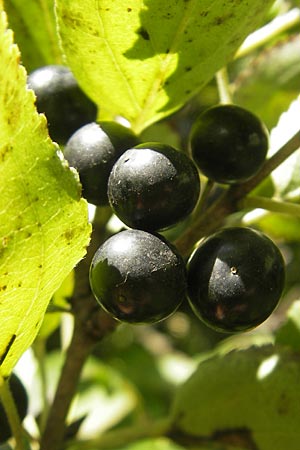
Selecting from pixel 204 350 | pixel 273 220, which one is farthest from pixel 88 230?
pixel 204 350

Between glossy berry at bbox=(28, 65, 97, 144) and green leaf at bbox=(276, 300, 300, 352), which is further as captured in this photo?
green leaf at bbox=(276, 300, 300, 352)

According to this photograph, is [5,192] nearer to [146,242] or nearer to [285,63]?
[146,242]

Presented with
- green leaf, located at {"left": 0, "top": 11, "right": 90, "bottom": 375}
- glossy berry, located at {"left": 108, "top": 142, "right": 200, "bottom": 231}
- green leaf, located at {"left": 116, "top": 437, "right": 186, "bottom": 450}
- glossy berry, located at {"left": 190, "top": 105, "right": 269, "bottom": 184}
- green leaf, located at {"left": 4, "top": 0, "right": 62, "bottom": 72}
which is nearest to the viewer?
green leaf, located at {"left": 0, "top": 11, "right": 90, "bottom": 375}

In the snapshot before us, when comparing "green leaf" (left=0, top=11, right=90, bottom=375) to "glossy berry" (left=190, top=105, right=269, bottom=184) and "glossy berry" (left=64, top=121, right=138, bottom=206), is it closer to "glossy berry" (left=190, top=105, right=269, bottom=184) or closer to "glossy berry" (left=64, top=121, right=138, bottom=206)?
"glossy berry" (left=64, top=121, right=138, bottom=206)

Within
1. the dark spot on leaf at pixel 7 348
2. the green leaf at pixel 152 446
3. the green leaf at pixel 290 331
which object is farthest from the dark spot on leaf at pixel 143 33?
the green leaf at pixel 152 446

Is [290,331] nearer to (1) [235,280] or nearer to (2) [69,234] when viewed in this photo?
(1) [235,280]

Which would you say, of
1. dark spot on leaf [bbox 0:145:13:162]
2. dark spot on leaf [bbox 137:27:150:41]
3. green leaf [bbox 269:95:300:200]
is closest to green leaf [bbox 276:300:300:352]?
green leaf [bbox 269:95:300:200]

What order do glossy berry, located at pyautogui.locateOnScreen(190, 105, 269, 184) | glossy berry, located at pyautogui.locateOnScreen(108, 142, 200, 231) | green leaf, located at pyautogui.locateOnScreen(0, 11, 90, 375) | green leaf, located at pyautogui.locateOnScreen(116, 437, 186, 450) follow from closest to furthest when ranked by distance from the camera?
green leaf, located at pyautogui.locateOnScreen(0, 11, 90, 375)
glossy berry, located at pyautogui.locateOnScreen(108, 142, 200, 231)
glossy berry, located at pyautogui.locateOnScreen(190, 105, 269, 184)
green leaf, located at pyautogui.locateOnScreen(116, 437, 186, 450)

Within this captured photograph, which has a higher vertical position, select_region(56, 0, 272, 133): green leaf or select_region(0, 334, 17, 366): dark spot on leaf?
select_region(56, 0, 272, 133): green leaf
